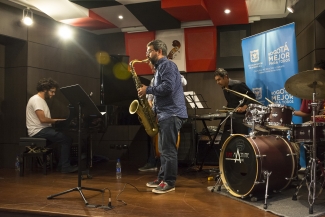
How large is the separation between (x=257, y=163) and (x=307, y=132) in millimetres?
580

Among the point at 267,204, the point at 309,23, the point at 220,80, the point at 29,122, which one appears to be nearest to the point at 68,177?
the point at 29,122

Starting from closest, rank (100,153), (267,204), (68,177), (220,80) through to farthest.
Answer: (267,204) → (220,80) → (68,177) → (100,153)

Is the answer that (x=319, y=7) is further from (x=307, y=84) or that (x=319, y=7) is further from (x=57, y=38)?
(x=57, y=38)

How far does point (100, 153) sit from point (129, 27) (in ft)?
9.32

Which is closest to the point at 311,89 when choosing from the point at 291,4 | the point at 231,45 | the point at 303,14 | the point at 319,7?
the point at 319,7

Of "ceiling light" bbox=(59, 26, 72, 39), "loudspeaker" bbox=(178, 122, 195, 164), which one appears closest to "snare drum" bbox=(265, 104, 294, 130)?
"loudspeaker" bbox=(178, 122, 195, 164)

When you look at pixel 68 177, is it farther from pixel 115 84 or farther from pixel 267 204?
pixel 267 204

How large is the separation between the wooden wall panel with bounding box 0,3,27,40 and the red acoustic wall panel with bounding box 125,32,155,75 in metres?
2.13

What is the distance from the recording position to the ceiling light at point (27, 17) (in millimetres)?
5906

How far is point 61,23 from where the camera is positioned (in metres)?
6.82

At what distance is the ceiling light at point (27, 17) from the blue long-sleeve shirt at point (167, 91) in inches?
127

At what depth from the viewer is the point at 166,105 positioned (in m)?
3.76

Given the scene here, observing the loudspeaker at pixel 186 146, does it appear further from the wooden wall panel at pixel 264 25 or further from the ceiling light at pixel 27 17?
the ceiling light at pixel 27 17

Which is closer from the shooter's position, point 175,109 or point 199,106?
point 175,109
